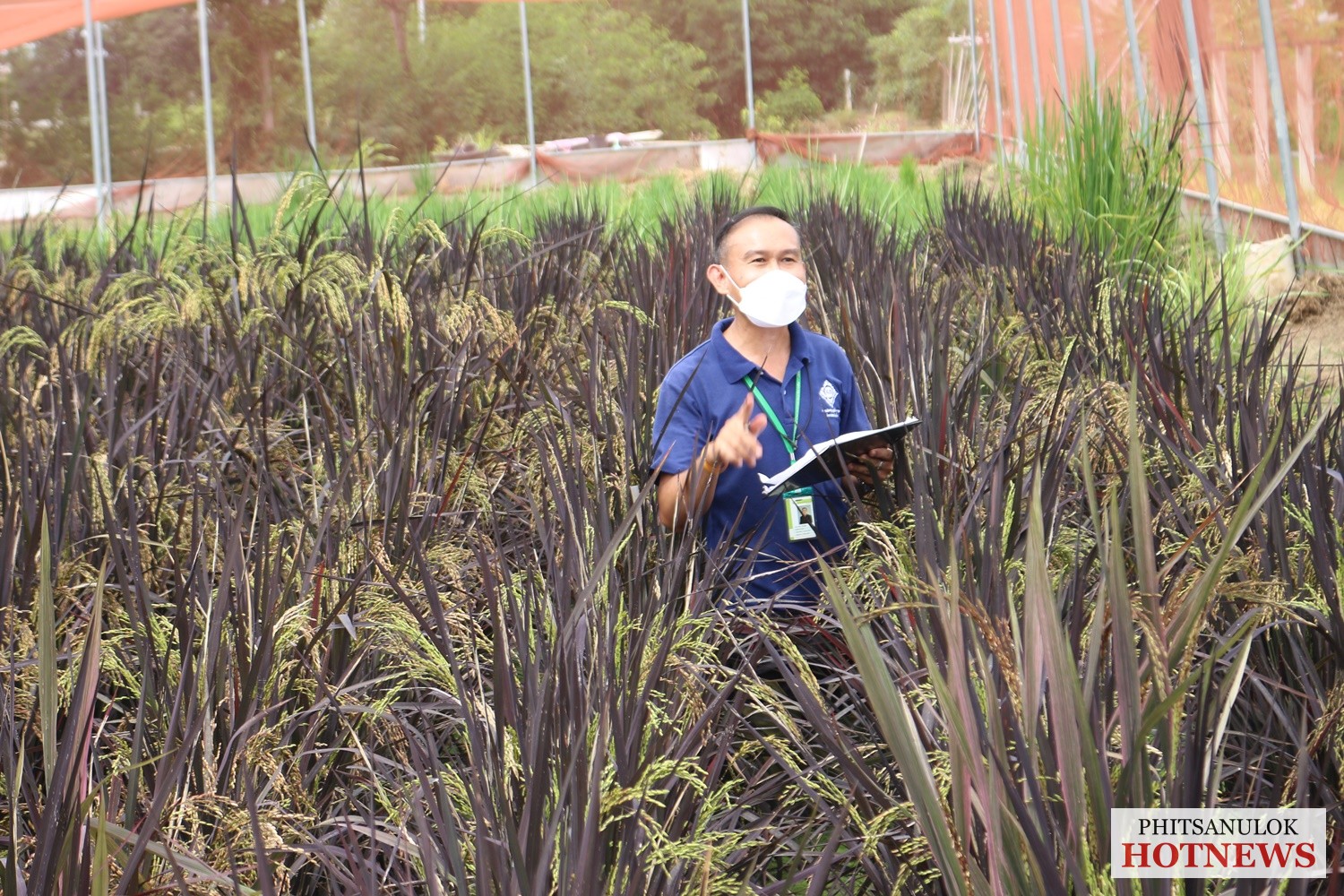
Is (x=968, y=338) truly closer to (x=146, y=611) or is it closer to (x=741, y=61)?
(x=146, y=611)

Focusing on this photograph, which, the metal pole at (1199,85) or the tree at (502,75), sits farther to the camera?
the tree at (502,75)

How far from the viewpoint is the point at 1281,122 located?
4637 millimetres

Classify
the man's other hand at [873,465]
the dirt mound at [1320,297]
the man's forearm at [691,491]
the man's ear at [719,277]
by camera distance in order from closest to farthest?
the man's forearm at [691,491], the man's other hand at [873,465], the man's ear at [719,277], the dirt mound at [1320,297]

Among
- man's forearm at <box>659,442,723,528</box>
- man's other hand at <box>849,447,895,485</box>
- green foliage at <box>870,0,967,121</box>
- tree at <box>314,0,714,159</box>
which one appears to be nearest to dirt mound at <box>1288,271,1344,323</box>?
man's other hand at <box>849,447,895,485</box>

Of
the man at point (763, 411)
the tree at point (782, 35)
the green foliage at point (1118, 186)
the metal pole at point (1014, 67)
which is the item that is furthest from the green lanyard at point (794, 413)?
the tree at point (782, 35)

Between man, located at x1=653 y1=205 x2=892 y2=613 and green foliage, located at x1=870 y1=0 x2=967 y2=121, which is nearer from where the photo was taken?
man, located at x1=653 y1=205 x2=892 y2=613

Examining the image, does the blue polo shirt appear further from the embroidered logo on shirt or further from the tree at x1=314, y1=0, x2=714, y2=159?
the tree at x1=314, y1=0, x2=714, y2=159

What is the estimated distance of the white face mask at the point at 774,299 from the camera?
1.88 metres

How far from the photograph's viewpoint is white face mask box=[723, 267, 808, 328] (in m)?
1.88

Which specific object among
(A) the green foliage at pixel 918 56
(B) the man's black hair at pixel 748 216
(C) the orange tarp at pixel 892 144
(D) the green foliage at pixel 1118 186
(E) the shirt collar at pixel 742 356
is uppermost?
(A) the green foliage at pixel 918 56

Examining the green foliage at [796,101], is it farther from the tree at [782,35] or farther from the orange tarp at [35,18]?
the orange tarp at [35,18]

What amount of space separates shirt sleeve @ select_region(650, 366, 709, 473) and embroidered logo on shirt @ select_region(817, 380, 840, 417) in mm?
177

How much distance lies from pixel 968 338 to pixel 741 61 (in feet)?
58.4

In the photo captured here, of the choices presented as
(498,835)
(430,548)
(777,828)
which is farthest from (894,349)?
(498,835)
